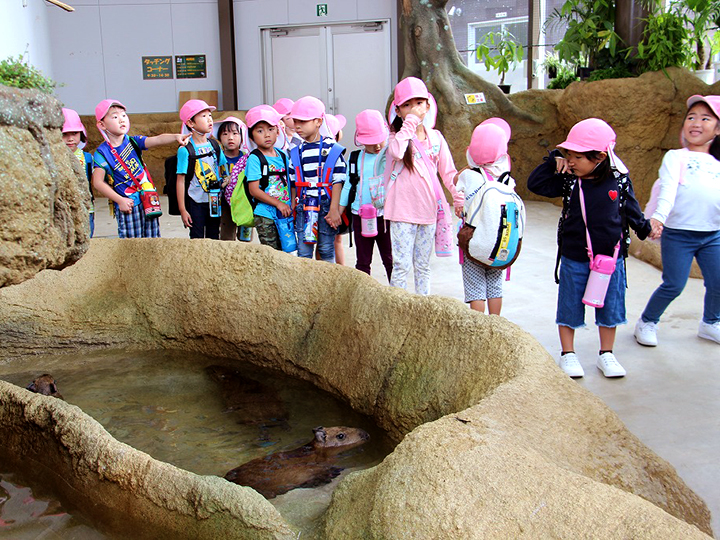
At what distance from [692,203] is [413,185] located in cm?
160

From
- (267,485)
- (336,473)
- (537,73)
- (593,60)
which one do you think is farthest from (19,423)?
(537,73)

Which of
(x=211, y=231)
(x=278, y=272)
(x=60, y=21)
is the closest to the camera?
(x=278, y=272)

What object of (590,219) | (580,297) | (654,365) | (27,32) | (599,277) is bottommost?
(654,365)

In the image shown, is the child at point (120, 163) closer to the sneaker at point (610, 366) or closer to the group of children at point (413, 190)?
the group of children at point (413, 190)

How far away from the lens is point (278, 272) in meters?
3.94

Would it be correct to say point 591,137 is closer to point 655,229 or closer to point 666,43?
point 655,229

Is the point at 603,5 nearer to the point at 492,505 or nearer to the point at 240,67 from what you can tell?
the point at 240,67

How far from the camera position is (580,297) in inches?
154

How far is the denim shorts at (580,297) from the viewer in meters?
3.88

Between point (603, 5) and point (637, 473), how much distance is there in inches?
313

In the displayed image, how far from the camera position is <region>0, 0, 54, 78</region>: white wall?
874 cm

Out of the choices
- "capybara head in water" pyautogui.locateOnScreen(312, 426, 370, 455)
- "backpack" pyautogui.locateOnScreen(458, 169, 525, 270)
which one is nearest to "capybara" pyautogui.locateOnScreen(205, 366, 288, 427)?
"capybara head in water" pyautogui.locateOnScreen(312, 426, 370, 455)

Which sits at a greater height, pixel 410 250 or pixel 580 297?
pixel 410 250

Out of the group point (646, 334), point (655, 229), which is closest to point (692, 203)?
point (655, 229)
